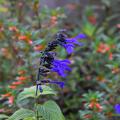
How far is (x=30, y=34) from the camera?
7.66 ft

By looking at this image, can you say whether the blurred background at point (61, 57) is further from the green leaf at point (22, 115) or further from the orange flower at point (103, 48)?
the green leaf at point (22, 115)

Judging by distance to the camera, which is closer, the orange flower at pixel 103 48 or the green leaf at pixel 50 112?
the green leaf at pixel 50 112

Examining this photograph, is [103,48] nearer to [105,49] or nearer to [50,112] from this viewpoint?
[105,49]

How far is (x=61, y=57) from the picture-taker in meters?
2.63

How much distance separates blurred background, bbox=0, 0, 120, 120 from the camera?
2.21 metres

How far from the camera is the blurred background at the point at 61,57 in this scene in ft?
7.25

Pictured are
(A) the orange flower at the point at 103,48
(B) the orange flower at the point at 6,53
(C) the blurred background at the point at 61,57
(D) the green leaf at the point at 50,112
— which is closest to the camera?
(D) the green leaf at the point at 50,112

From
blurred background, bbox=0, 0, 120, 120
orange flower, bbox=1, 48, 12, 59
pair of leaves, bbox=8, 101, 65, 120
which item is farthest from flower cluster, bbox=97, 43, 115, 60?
pair of leaves, bbox=8, 101, 65, 120

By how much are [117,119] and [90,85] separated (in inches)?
18.9

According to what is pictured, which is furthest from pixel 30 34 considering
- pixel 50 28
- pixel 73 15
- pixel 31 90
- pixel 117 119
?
pixel 73 15

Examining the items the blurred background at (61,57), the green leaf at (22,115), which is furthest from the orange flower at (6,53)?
the green leaf at (22,115)

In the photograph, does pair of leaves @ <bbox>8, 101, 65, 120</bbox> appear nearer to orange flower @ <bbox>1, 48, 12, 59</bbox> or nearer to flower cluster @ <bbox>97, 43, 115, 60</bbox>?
flower cluster @ <bbox>97, 43, 115, 60</bbox>

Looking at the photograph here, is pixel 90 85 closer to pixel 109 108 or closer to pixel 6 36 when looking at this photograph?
pixel 109 108

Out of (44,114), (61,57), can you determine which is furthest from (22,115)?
(61,57)
